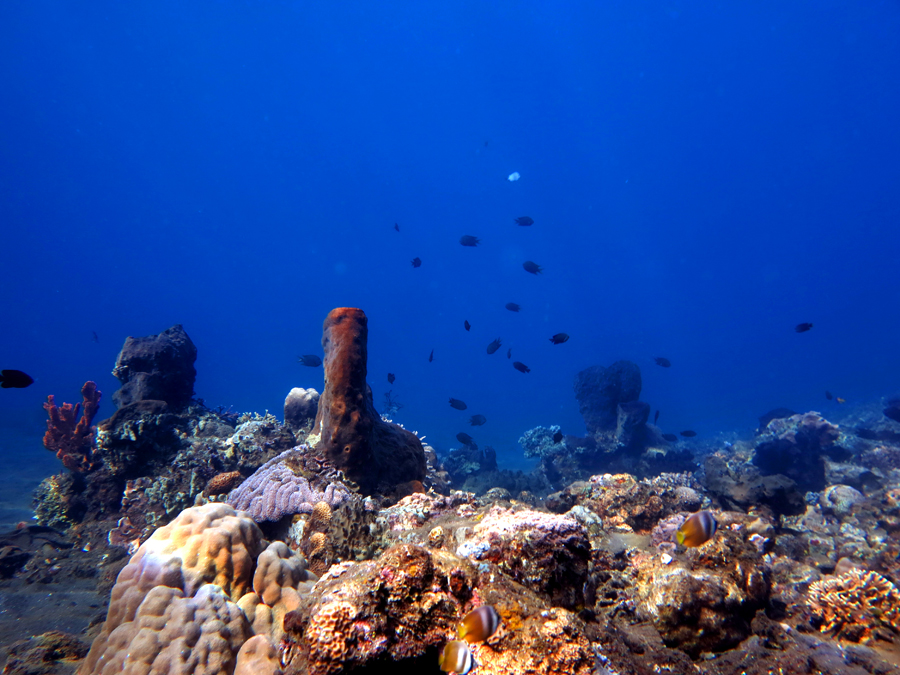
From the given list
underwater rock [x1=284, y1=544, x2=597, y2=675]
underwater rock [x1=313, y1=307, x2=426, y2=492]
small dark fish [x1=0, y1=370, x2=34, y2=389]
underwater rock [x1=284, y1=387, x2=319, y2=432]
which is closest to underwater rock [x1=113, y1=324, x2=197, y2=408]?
underwater rock [x1=284, y1=387, x2=319, y2=432]

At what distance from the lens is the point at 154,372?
10.3m

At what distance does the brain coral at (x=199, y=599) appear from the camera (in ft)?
9.54

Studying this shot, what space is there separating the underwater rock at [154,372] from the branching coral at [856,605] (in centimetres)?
1354

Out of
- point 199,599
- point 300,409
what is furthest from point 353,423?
point 300,409

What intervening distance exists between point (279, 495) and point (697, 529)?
205 inches

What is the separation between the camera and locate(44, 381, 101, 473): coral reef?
10023 mm

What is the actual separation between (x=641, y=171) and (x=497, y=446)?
348 feet

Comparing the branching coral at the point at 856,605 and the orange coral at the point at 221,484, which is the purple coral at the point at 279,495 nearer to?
the orange coral at the point at 221,484

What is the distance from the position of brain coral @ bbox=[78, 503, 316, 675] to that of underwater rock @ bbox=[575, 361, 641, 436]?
17.5 meters

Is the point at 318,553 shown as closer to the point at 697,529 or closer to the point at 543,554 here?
the point at 543,554

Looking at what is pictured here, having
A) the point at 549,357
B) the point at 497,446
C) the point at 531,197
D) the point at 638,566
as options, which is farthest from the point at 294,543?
the point at 549,357

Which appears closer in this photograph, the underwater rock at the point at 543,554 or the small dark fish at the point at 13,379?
the underwater rock at the point at 543,554

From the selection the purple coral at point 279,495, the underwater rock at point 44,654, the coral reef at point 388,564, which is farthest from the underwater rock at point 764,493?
the underwater rock at point 44,654

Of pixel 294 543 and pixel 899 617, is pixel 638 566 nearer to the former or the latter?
pixel 899 617
